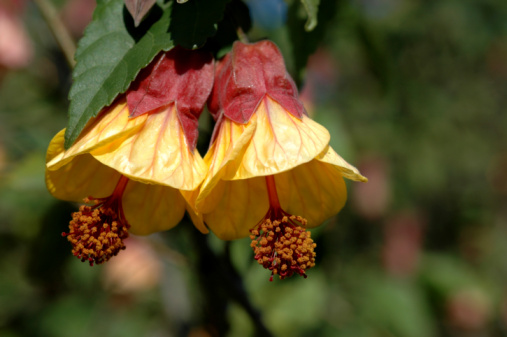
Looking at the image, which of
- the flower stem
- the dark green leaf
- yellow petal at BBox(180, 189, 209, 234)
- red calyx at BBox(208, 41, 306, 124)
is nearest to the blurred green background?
the dark green leaf

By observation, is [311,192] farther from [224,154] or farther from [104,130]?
[104,130]

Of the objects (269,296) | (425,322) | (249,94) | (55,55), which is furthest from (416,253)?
(249,94)

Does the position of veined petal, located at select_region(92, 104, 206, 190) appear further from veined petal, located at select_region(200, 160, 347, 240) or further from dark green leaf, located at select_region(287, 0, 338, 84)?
dark green leaf, located at select_region(287, 0, 338, 84)

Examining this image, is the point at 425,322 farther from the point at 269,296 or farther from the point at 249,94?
the point at 249,94

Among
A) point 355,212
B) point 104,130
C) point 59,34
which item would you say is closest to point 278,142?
point 104,130

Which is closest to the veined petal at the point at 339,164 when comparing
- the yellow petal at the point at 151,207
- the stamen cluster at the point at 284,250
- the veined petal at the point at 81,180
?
the stamen cluster at the point at 284,250

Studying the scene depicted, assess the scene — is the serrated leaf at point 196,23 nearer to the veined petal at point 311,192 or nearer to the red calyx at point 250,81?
the red calyx at point 250,81
